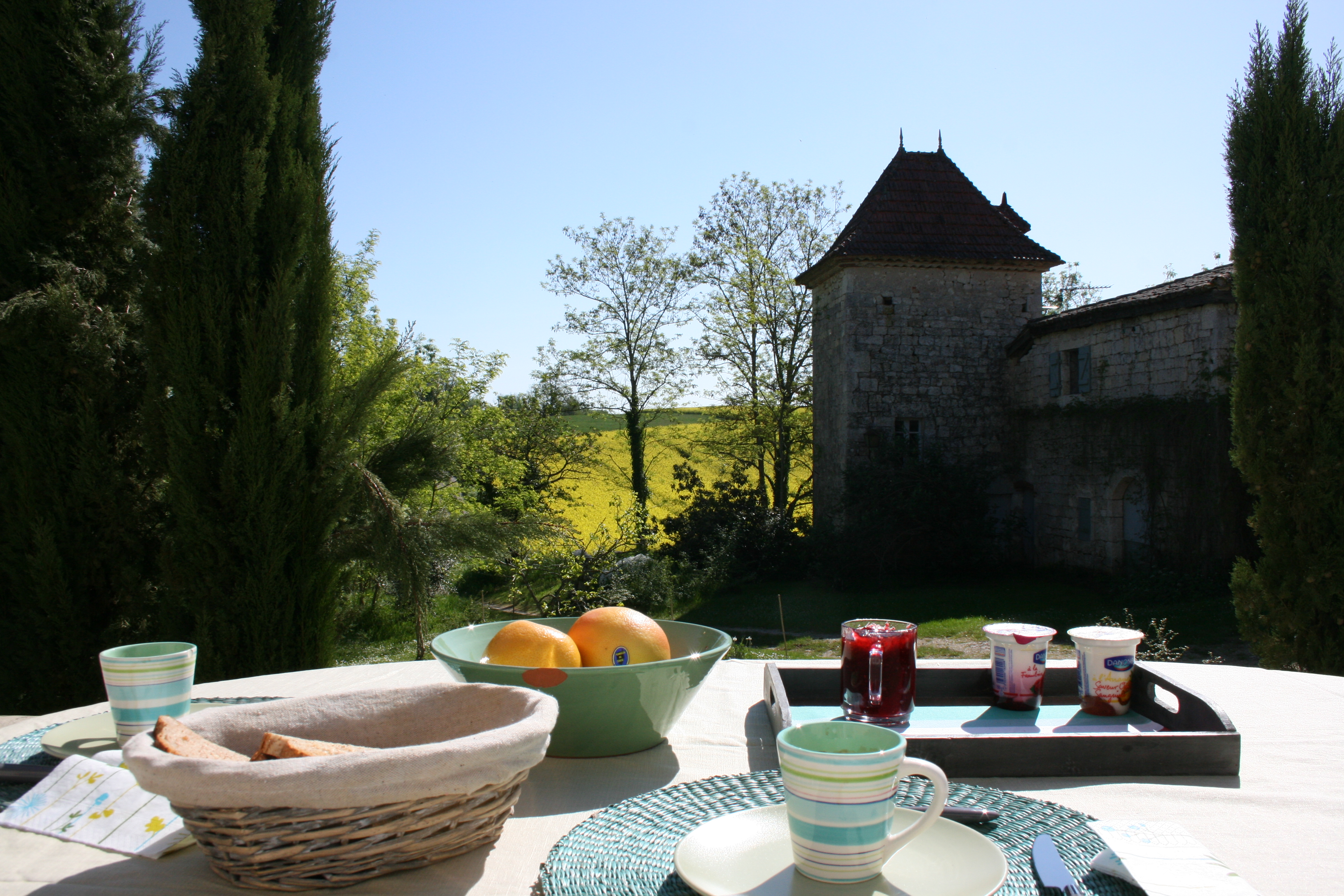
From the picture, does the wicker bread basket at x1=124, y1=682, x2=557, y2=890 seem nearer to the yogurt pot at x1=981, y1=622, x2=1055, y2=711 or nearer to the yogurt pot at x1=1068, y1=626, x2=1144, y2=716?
the yogurt pot at x1=981, y1=622, x2=1055, y2=711

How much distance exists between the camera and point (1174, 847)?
0.99 metres

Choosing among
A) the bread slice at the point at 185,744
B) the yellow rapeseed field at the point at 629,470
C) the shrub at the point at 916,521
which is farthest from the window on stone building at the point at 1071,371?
the bread slice at the point at 185,744

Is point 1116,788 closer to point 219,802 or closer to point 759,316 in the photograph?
point 219,802

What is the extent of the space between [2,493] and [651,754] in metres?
3.85

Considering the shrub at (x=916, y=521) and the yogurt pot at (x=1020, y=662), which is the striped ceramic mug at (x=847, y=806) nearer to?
the yogurt pot at (x=1020, y=662)

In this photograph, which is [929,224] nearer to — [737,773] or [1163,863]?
[737,773]

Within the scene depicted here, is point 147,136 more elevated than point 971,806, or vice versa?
point 147,136

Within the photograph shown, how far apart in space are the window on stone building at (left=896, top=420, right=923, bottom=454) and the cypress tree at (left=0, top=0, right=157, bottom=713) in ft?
41.8

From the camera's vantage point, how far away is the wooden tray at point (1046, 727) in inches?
53.9

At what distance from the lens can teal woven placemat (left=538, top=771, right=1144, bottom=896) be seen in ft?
3.05

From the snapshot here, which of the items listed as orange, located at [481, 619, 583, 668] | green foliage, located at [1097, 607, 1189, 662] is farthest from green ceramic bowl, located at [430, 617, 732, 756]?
green foliage, located at [1097, 607, 1189, 662]

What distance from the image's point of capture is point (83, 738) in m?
1.42

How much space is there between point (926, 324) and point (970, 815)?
14.8 m

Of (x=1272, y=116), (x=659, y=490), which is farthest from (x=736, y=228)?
(x=1272, y=116)
